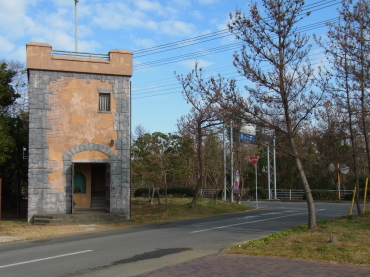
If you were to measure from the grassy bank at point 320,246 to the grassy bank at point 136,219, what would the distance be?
8534 millimetres

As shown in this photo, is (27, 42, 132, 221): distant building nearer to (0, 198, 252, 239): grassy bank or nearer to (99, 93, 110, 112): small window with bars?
(99, 93, 110, 112): small window with bars

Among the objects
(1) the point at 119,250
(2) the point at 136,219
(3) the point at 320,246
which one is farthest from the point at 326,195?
Result: (1) the point at 119,250

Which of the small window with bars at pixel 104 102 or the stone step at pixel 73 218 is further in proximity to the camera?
the small window with bars at pixel 104 102

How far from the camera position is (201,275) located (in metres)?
7.73

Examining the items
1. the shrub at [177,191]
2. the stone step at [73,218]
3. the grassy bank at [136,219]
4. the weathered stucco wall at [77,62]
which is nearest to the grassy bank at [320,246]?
the grassy bank at [136,219]

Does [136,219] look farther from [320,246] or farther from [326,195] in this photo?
[326,195]

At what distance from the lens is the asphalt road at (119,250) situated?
9.11 m

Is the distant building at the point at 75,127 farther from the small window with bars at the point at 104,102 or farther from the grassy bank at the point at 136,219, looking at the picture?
the grassy bank at the point at 136,219

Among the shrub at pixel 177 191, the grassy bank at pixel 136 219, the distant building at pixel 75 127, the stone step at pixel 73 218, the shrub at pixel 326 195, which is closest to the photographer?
the grassy bank at pixel 136 219

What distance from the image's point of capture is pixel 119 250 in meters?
11.5

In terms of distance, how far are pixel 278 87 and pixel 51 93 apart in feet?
39.3

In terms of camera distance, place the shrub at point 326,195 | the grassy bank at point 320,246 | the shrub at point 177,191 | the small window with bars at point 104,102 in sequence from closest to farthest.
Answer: the grassy bank at point 320,246 → the small window with bars at point 104,102 → the shrub at point 326,195 → the shrub at point 177,191

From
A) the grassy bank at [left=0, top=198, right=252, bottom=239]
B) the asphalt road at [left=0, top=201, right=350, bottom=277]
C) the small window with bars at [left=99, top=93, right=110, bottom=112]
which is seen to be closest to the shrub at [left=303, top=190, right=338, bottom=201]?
the grassy bank at [left=0, top=198, right=252, bottom=239]

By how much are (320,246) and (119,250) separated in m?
5.31
